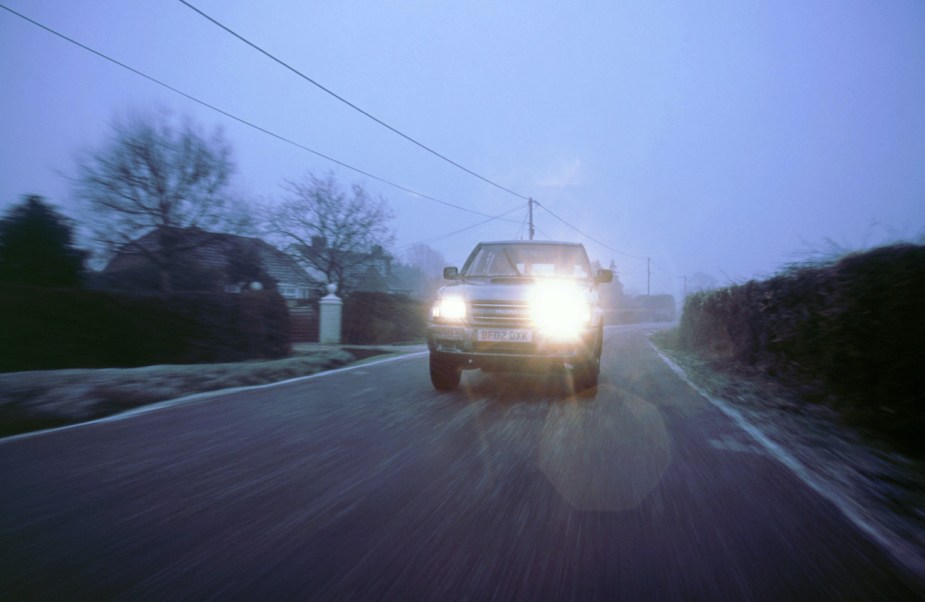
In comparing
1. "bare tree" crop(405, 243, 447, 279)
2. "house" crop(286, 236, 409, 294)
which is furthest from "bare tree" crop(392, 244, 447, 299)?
"house" crop(286, 236, 409, 294)

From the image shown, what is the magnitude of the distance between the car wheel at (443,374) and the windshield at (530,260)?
1.63 metres

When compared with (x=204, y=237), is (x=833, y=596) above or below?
below

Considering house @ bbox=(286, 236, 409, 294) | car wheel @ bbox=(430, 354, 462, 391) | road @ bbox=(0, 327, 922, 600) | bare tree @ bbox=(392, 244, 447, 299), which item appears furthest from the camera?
bare tree @ bbox=(392, 244, 447, 299)

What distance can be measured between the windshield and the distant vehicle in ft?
3.01

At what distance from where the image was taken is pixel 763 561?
2.19 metres

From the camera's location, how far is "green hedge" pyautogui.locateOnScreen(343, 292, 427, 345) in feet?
60.3

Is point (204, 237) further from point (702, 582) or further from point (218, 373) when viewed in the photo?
point (702, 582)

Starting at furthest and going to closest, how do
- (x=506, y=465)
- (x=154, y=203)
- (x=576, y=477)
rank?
(x=154, y=203) → (x=506, y=465) → (x=576, y=477)

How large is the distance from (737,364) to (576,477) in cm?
797

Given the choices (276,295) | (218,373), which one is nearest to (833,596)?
(218,373)

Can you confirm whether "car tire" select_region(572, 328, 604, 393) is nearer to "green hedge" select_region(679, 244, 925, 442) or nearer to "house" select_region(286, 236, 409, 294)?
"green hedge" select_region(679, 244, 925, 442)

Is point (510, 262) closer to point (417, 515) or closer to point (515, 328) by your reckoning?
point (515, 328)

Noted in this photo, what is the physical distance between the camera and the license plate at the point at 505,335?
5707mm

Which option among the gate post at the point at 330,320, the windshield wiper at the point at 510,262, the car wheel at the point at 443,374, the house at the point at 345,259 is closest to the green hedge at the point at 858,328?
the windshield wiper at the point at 510,262
